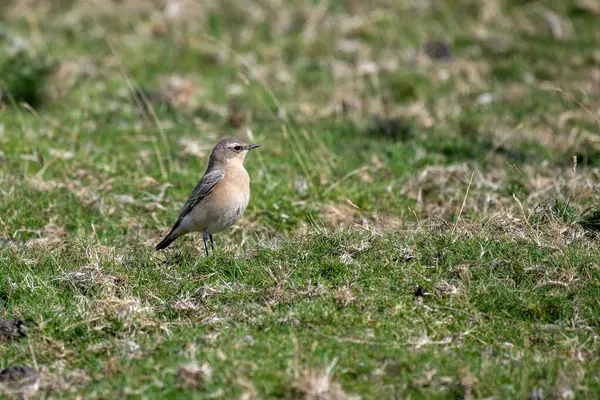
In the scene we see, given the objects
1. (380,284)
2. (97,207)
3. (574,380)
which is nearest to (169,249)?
(97,207)

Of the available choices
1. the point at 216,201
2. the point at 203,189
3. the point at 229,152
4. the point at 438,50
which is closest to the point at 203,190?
the point at 203,189

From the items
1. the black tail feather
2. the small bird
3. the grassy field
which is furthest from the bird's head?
the black tail feather

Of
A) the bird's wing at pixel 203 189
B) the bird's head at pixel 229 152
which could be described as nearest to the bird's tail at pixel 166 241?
the bird's wing at pixel 203 189

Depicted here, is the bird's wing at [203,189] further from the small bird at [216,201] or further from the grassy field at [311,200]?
the grassy field at [311,200]

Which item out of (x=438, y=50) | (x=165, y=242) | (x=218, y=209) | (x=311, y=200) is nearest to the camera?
(x=218, y=209)

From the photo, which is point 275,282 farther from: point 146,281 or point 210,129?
point 210,129

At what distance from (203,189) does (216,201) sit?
15.0 inches

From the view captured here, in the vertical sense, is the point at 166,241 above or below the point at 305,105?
above

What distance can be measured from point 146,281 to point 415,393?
2.75 metres

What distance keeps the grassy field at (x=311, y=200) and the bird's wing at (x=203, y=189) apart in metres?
0.39

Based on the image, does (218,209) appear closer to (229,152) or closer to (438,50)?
(229,152)

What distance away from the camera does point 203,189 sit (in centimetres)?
925

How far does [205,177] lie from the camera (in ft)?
30.7

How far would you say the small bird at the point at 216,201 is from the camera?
892 centimetres
